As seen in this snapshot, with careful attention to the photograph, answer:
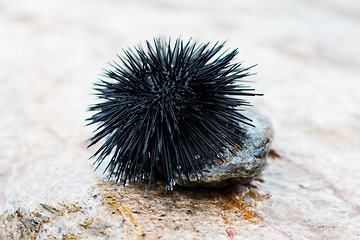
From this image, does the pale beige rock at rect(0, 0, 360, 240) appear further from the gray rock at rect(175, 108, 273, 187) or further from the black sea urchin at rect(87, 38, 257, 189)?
the black sea urchin at rect(87, 38, 257, 189)

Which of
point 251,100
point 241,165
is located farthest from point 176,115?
point 251,100

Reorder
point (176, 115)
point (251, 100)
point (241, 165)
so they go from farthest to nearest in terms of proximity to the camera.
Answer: point (251, 100) → point (241, 165) → point (176, 115)

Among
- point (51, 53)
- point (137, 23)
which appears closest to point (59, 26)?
point (51, 53)

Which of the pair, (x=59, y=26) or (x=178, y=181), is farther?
(x=59, y=26)

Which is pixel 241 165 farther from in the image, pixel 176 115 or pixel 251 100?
pixel 251 100

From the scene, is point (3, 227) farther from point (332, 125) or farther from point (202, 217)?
point (332, 125)

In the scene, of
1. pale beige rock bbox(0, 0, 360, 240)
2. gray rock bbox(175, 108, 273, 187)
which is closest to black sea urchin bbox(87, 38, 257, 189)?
gray rock bbox(175, 108, 273, 187)
